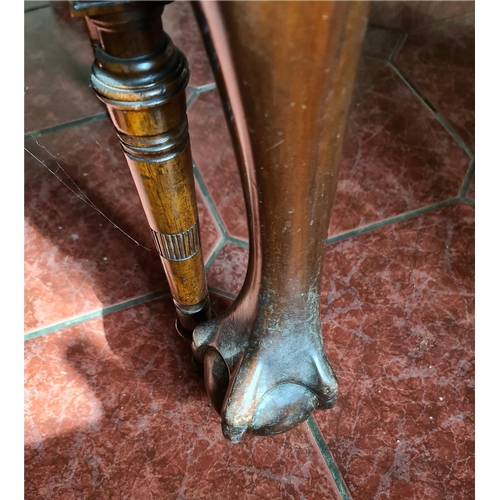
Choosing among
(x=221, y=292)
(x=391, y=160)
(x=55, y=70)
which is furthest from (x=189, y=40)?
(x=221, y=292)

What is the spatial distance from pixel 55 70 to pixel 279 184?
0.84 meters

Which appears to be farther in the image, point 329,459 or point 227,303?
point 227,303

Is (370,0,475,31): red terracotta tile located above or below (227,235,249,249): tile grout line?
above

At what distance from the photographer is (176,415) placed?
0.70 m

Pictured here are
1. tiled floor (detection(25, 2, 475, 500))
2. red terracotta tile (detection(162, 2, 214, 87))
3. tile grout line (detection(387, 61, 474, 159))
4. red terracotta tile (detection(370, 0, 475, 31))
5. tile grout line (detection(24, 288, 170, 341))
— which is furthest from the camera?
red terracotta tile (detection(370, 0, 475, 31))

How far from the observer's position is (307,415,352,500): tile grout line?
0.64m

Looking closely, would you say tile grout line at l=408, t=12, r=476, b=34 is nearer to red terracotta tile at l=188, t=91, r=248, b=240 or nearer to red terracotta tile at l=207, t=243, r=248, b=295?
red terracotta tile at l=188, t=91, r=248, b=240

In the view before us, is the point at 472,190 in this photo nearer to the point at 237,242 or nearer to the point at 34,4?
the point at 237,242

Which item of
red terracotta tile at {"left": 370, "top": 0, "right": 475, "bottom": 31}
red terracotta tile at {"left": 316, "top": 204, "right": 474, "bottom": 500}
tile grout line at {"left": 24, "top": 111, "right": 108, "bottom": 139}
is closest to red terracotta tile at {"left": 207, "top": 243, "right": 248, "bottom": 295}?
red terracotta tile at {"left": 316, "top": 204, "right": 474, "bottom": 500}

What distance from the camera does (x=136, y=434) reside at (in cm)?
68

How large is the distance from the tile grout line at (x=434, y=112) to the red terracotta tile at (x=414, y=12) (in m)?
0.15

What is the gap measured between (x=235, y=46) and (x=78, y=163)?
683 millimetres

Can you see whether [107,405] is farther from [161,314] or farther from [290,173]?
[290,173]
